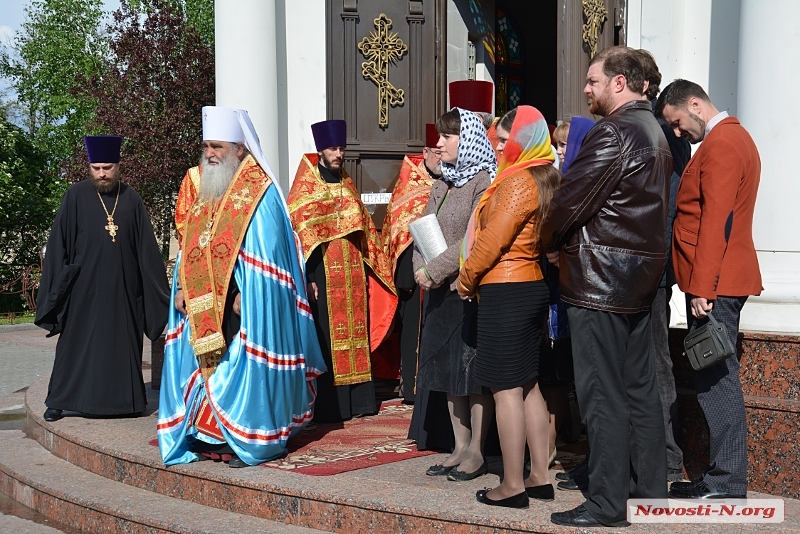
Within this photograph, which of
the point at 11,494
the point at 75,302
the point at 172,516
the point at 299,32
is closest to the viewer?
the point at 172,516

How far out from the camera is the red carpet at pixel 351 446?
5.17 meters

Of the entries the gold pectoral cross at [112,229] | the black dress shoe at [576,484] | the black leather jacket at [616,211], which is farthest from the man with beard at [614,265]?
the gold pectoral cross at [112,229]

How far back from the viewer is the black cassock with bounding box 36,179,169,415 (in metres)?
6.73

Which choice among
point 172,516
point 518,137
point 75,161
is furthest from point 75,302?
point 75,161

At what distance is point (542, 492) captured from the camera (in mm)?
4344

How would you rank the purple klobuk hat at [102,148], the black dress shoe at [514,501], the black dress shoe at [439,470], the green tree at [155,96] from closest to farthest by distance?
the black dress shoe at [514,501] → the black dress shoe at [439,470] → the purple klobuk hat at [102,148] → the green tree at [155,96]

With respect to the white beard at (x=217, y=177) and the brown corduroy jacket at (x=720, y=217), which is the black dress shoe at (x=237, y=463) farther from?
the brown corduroy jacket at (x=720, y=217)

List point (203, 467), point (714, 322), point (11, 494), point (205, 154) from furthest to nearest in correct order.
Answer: point (11, 494), point (205, 154), point (203, 467), point (714, 322)

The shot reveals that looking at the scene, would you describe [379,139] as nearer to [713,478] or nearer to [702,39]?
[702,39]

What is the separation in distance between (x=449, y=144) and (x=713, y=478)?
2.03 meters

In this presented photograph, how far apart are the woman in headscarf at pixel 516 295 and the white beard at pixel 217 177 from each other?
176 centimetres

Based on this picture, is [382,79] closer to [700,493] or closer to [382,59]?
[382,59]

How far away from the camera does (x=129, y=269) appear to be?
702cm

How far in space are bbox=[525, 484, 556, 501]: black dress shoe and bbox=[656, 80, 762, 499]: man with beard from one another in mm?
539
